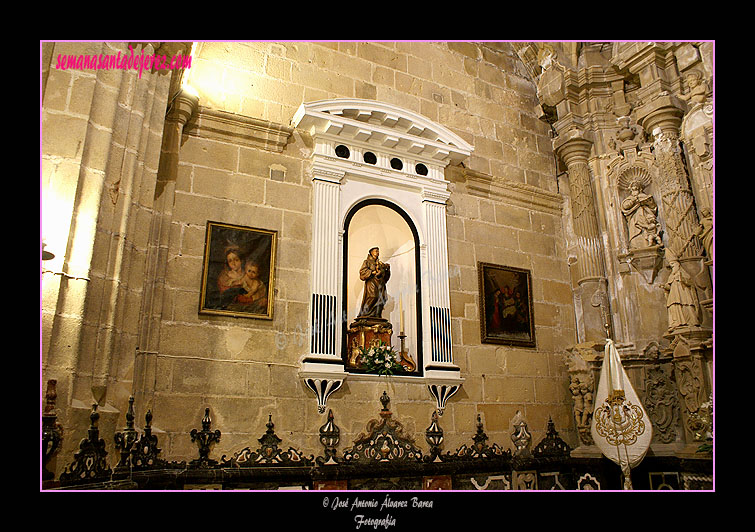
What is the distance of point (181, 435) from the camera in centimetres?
510

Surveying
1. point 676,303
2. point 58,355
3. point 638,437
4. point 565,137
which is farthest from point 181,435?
point 565,137

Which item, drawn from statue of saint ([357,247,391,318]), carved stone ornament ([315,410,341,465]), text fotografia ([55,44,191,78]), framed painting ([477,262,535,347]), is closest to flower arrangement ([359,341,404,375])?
statue of saint ([357,247,391,318])

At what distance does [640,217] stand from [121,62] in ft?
19.9

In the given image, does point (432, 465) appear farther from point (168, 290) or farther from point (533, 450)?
point (168, 290)

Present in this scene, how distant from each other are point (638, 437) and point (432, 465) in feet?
7.04

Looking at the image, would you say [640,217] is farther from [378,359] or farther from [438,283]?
[378,359]

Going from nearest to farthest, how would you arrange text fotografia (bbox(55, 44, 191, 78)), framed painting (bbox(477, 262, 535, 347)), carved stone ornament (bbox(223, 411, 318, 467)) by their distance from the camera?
text fotografia (bbox(55, 44, 191, 78)), carved stone ornament (bbox(223, 411, 318, 467)), framed painting (bbox(477, 262, 535, 347))

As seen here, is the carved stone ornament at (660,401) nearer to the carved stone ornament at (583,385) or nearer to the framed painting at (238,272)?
the carved stone ornament at (583,385)

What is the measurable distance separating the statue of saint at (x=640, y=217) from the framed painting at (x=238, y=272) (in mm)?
4487

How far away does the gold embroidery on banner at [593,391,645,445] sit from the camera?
5961 millimetres
